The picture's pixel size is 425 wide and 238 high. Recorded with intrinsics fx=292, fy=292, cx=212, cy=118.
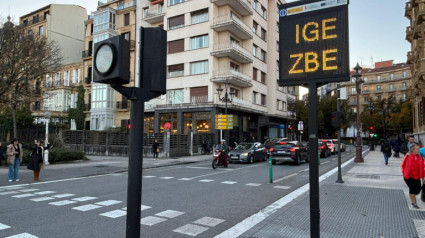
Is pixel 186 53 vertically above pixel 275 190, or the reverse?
pixel 186 53

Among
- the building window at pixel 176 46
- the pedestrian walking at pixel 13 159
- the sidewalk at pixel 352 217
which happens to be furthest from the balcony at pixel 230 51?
the sidewalk at pixel 352 217

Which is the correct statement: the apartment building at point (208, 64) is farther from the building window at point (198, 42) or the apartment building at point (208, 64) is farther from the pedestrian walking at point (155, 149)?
the pedestrian walking at point (155, 149)

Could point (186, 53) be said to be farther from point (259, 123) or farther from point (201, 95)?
point (259, 123)

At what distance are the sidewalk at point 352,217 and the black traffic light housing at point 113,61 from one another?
3.73 m

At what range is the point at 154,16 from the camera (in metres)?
35.6

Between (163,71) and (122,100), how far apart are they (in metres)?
37.2

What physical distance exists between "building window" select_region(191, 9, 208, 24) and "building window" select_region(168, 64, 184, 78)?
525cm

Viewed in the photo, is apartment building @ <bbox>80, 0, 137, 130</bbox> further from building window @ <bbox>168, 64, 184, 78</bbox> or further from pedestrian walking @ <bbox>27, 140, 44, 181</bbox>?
pedestrian walking @ <bbox>27, 140, 44, 181</bbox>

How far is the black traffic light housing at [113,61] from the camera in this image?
7.57 feet

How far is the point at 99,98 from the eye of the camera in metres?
37.9

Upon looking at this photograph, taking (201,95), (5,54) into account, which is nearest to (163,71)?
(5,54)

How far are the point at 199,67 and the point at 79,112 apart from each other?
18.5m

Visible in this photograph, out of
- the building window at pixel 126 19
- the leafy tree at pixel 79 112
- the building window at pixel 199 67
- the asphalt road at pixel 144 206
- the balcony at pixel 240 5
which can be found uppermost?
the building window at pixel 126 19

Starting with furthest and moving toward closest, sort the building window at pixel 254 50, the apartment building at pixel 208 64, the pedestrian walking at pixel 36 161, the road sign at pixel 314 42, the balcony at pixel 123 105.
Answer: the balcony at pixel 123 105
the building window at pixel 254 50
the apartment building at pixel 208 64
the pedestrian walking at pixel 36 161
the road sign at pixel 314 42
